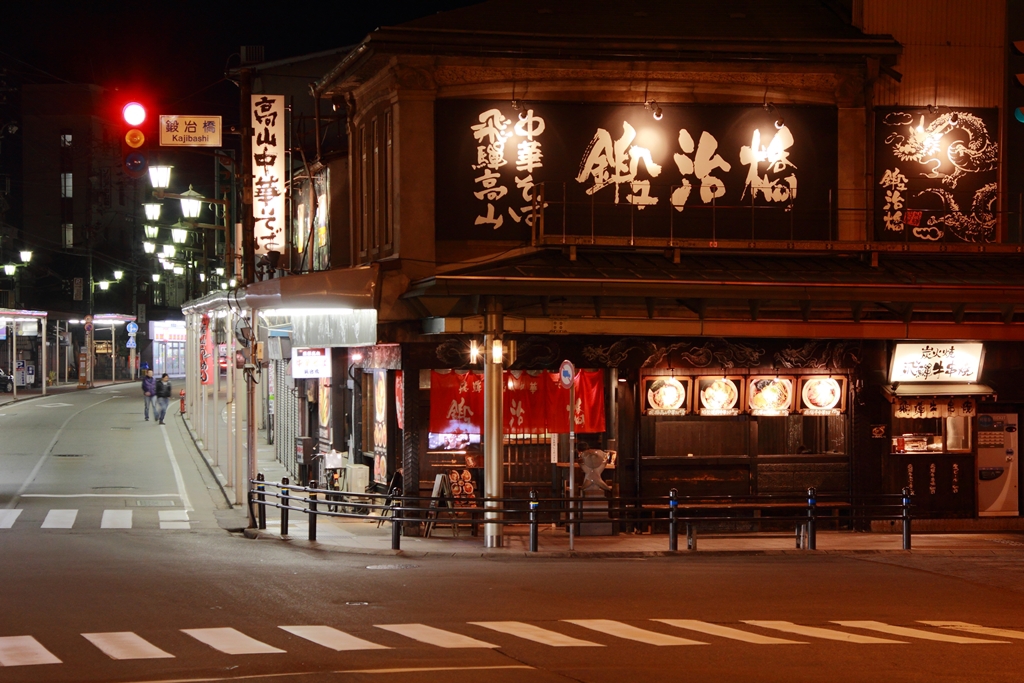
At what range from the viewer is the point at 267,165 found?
24.2m

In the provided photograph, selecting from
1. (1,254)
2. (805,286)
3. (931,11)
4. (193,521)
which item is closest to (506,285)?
(805,286)

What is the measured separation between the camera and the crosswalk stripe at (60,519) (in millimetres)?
21391

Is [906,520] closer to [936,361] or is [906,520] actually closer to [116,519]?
[936,361]

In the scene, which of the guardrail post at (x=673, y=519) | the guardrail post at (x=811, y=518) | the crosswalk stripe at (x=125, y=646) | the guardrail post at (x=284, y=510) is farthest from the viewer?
the guardrail post at (x=284, y=510)

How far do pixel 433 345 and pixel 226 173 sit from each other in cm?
2380

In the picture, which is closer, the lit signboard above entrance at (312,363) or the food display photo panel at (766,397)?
the food display photo panel at (766,397)

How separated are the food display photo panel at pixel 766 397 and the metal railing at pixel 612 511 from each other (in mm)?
1721

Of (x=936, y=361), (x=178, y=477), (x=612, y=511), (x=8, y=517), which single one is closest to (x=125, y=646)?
(x=612, y=511)

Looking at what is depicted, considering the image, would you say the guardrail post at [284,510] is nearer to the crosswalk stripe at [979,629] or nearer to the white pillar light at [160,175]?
the white pillar light at [160,175]

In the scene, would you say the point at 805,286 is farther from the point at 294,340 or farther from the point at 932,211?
the point at 294,340

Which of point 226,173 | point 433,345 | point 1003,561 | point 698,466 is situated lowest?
point 1003,561

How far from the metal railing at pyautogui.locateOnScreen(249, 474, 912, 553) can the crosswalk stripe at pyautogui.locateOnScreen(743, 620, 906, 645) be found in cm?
590

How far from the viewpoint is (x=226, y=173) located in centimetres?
4269

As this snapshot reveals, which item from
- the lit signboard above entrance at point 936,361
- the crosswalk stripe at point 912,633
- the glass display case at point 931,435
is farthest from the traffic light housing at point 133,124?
the glass display case at point 931,435
